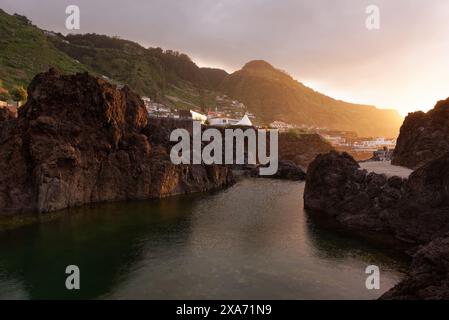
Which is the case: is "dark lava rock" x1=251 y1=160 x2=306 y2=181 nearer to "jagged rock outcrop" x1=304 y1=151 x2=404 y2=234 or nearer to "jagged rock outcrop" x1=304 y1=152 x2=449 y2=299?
"jagged rock outcrop" x1=304 y1=151 x2=404 y2=234

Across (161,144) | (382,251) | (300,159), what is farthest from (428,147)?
(300,159)

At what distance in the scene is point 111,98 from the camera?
70.2 meters

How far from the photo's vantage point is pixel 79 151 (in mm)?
63719

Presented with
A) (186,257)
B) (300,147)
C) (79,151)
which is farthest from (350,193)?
(300,147)

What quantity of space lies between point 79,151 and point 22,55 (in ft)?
323

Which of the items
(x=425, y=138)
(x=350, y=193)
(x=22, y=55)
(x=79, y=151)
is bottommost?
(x=350, y=193)

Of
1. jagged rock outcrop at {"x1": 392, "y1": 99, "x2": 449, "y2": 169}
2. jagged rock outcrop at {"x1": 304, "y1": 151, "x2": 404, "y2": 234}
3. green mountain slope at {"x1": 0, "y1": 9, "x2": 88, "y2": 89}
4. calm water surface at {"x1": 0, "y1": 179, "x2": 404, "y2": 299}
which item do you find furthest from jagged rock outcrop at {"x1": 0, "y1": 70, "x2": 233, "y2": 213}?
green mountain slope at {"x1": 0, "y1": 9, "x2": 88, "y2": 89}

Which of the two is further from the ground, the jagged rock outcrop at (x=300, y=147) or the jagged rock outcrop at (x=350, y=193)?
the jagged rock outcrop at (x=300, y=147)

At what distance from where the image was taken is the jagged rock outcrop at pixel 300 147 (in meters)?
148

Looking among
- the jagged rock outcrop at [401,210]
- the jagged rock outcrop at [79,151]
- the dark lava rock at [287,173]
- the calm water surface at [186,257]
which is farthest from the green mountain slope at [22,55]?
the jagged rock outcrop at [401,210]

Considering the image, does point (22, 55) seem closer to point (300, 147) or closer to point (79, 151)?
Result: point (79, 151)

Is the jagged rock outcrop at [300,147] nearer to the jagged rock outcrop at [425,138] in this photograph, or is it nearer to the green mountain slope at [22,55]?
the jagged rock outcrop at [425,138]

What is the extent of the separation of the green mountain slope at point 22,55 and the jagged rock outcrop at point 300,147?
3407 inches
